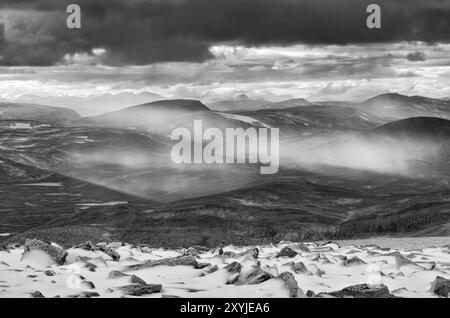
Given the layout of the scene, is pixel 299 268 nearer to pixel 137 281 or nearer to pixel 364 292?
pixel 364 292

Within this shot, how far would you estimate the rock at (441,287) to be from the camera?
59.9ft

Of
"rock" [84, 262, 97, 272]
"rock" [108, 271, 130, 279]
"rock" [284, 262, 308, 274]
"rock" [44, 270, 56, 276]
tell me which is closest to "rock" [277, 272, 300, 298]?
"rock" [284, 262, 308, 274]

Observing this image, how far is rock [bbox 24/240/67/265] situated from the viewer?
22469 millimetres

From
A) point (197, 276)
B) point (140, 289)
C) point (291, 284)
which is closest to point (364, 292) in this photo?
point (291, 284)

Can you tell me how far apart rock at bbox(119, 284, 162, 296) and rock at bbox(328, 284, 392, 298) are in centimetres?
499

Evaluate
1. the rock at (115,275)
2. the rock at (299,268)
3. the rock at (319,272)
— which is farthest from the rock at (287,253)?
the rock at (115,275)

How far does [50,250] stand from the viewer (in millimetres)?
22781

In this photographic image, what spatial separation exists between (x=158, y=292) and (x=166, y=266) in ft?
13.9

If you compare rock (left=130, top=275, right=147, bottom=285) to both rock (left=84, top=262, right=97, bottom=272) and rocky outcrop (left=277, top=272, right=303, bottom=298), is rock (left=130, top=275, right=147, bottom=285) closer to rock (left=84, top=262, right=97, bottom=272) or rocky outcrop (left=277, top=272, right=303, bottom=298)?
rock (left=84, top=262, right=97, bottom=272)

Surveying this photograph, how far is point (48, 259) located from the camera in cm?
2242

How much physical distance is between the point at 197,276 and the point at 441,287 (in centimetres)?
Answer: 761

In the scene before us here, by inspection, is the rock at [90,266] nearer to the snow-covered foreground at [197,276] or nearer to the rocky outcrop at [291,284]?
the snow-covered foreground at [197,276]
